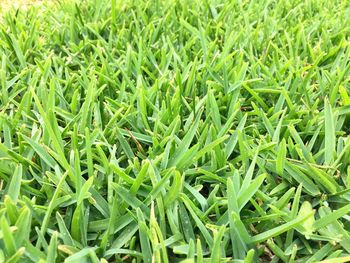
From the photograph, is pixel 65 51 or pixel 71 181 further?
pixel 65 51

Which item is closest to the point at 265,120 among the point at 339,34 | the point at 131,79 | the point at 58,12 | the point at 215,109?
the point at 215,109

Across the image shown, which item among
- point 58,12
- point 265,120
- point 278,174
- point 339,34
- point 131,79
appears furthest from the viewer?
point 58,12

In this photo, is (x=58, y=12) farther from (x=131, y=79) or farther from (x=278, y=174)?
(x=278, y=174)

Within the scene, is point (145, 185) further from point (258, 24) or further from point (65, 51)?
point (258, 24)

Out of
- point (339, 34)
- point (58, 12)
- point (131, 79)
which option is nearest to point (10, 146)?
point (131, 79)

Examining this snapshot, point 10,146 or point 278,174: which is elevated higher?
point 10,146

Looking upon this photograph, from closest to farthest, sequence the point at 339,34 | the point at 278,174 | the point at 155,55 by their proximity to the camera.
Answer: the point at 278,174 < the point at 155,55 < the point at 339,34
